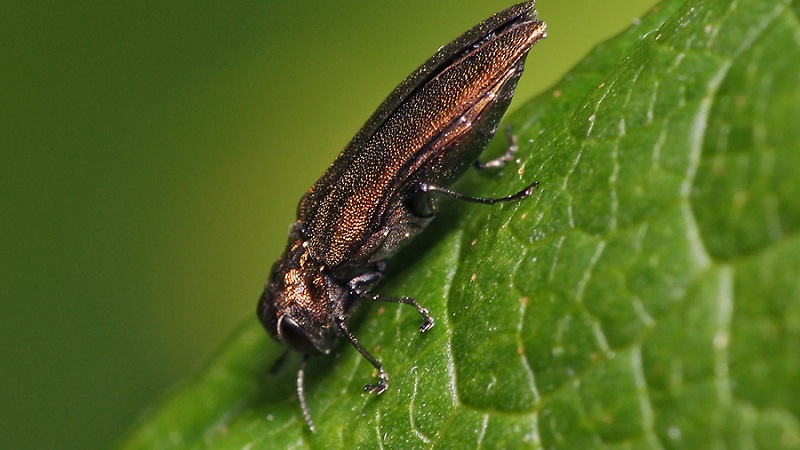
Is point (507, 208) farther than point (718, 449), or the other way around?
point (507, 208)

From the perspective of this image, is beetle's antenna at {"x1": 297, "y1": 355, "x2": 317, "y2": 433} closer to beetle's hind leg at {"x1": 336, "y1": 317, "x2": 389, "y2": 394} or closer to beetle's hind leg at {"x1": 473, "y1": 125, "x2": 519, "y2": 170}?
beetle's hind leg at {"x1": 336, "y1": 317, "x2": 389, "y2": 394}

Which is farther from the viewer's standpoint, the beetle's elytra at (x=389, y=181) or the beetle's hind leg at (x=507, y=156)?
the beetle's hind leg at (x=507, y=156)

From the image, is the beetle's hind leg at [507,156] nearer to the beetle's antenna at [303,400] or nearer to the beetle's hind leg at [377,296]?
the beetle's hind leg at [377,296]

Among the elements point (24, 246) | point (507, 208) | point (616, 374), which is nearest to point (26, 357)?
point (24, 246)

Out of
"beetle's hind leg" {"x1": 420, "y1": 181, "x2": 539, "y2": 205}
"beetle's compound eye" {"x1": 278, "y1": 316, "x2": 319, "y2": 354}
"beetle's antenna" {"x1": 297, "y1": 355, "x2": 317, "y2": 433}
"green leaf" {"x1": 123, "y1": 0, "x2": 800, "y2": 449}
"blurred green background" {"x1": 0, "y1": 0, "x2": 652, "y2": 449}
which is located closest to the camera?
"green leaf" {"x1": 123, "y1": 0, "x2": 800, "y2": 449}

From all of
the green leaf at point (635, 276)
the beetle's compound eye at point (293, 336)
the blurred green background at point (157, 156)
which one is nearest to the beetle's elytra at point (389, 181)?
the beetle's compound eye at point (293, 336)

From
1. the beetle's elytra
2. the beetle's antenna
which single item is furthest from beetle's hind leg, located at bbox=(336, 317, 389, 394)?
the beetle's antenna

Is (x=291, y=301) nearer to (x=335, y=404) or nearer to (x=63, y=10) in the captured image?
(x=335, y=404)

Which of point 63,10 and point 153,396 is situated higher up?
point 63,10
